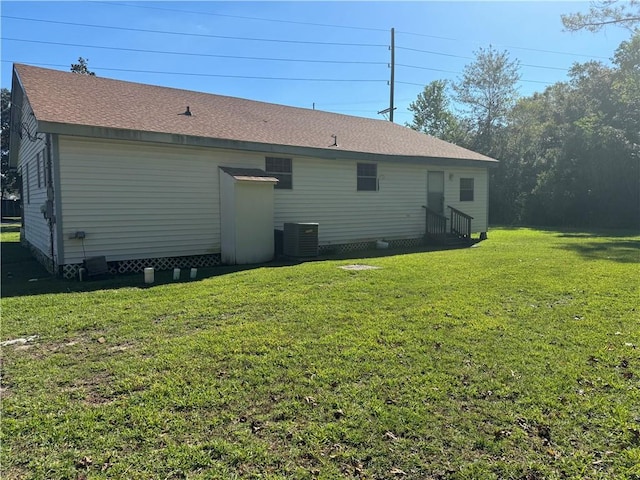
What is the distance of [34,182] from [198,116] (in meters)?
4.46

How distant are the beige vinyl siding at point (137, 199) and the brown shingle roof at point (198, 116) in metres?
0.55

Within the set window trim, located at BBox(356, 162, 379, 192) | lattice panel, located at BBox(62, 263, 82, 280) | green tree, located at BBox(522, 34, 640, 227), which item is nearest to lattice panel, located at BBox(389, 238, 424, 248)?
window trim, located at BBox(356, 162, 379, 192)

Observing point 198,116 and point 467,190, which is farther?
point 467,190

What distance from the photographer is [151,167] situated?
29.5 ft

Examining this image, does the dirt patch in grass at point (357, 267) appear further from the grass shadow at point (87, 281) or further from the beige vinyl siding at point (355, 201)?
the beige vinyl siding at point (355, 201)

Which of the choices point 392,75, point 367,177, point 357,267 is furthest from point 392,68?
point 357,267

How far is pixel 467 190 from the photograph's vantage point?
51.8ft

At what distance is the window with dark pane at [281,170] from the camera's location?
11.0 metres

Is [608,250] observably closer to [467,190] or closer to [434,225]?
[434,225]

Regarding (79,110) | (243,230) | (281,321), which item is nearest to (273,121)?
(243,230)

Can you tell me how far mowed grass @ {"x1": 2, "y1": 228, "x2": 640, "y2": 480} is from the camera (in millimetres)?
2479

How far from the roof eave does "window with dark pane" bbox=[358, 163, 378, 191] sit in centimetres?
41

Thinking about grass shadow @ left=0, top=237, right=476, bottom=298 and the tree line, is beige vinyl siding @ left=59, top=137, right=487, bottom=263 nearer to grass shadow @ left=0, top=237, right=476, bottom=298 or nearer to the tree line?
grass shadow @ left=0, top=237, right=476, bottom=298

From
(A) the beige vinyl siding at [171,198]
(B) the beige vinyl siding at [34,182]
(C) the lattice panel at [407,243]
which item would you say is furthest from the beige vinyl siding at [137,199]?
(C) the lattice panel at [407,243]
